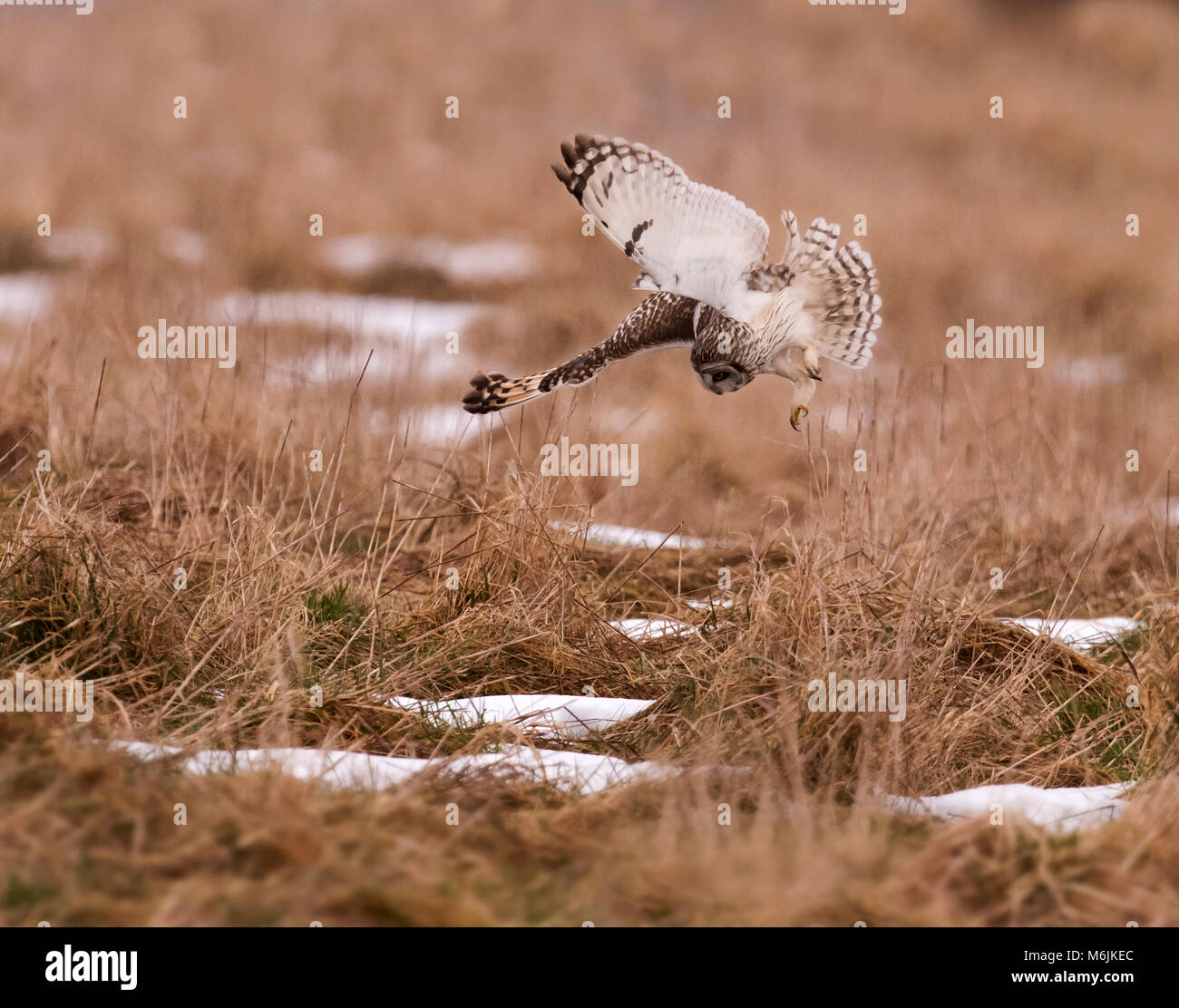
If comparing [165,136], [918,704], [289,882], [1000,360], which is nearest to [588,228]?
[918,704]

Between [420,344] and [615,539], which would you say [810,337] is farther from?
[420,344]

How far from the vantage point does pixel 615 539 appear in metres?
5.65

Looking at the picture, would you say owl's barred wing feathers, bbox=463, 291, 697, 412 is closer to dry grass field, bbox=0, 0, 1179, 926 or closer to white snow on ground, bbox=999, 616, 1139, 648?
dry grass field, bbox=0, 0, 1179, 926

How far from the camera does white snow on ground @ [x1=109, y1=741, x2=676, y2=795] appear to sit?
3.23 metres

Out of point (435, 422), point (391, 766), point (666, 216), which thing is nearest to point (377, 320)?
point (435, 422)

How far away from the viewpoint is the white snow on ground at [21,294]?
967 centimetres

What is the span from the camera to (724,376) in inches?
158

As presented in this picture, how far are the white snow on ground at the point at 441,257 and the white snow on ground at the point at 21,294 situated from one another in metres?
2.73

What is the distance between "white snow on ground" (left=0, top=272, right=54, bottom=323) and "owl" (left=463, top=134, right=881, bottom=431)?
6500 millimetres

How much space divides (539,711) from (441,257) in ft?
31.0

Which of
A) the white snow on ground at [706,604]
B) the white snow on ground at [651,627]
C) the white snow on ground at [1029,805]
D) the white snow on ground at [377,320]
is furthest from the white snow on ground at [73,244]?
the white snow on ground at [1029,805]

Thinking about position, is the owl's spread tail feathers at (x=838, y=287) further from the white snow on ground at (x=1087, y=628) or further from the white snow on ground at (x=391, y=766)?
the white snow on ground at (x=391, y=766)

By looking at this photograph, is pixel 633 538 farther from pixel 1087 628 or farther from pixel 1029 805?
pixel 1029 805

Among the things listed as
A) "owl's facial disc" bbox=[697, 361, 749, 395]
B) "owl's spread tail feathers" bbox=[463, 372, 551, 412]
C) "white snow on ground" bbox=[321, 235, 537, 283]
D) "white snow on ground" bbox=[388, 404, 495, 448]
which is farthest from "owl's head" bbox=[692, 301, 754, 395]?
"white snow on ground" bbox=[321, 235, 537, 283]
